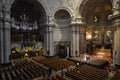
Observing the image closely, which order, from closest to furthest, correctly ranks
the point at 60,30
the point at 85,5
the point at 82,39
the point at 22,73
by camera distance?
the point at 22,73 < the point at 85,5 < the point at 82,39 < the point at 60,30

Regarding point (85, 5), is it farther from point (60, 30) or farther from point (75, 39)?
point (60, 30)

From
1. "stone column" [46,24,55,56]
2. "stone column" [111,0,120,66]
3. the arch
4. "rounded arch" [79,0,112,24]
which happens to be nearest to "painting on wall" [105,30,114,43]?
"rounded arch" [79,0,112,24]

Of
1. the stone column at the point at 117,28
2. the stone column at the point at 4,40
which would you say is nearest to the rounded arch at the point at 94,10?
the stone column at the point at 117,28

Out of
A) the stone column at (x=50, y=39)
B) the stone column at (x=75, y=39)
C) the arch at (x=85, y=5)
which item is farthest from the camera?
the stone column at (x=50, y=39)

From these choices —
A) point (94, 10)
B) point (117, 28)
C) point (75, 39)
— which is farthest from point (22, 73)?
point (94, 10)

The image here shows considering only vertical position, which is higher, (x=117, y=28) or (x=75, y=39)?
(x=117, y=28)

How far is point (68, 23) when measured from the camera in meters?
24.2

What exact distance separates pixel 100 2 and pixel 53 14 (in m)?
10.6

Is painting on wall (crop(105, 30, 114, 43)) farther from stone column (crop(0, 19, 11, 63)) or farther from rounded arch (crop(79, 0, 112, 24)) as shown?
stone column (crop(0, 19, 11, 63))

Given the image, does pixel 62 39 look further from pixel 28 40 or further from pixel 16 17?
pixel 16 17

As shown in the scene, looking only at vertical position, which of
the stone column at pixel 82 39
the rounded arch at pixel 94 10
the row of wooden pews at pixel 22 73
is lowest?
the row of wooden pews at pixel 22 73

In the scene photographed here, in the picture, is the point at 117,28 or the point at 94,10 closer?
the point at 117,28

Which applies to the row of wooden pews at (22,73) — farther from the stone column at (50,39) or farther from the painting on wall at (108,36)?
the painting on wall at (108,36)

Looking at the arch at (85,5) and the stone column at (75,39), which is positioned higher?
the arch at (85,5)
